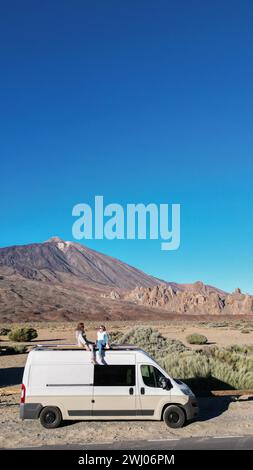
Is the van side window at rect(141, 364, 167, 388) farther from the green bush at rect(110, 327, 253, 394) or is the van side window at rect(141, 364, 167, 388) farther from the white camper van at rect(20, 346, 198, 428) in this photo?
the green bush at rect(110, 327, 253, 394)

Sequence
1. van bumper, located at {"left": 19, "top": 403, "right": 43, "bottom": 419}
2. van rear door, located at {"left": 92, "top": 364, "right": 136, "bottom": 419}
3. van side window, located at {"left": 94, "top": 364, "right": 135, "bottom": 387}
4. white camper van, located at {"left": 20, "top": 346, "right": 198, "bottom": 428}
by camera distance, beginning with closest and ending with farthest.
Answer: van bumper, located at {"left": 19, "top": 403, "right": 43, "bottom": 419}
white camper van, located at {"left": 20, "top": 346, "right": 198, "bottom": 428}
van rear door, located at {"left": 92, "top": 364, "right": 136, "bottom": 419}
van side window, located at {"left": 94, "top": 364, "right": 135, "bottom": 387}

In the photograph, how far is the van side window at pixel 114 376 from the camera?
12.0m

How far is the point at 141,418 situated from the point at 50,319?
116157 mm

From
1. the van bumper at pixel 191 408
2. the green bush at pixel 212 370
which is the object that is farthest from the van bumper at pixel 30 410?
the green bush at pixel 212 370

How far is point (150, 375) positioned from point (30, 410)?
10.2 feet

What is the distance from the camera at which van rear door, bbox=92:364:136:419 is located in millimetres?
11781

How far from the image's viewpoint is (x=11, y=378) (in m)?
21.8

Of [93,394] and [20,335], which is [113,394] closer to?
[93,394]

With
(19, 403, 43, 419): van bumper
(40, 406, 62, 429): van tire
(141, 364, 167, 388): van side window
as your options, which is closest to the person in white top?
(141, 364, 167, 388): van side window

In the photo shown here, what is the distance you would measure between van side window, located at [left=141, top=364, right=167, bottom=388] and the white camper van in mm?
25

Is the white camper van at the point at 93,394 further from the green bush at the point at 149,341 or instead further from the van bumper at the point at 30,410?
the green bush at the point at 149,341

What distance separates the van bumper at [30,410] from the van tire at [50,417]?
123mm
